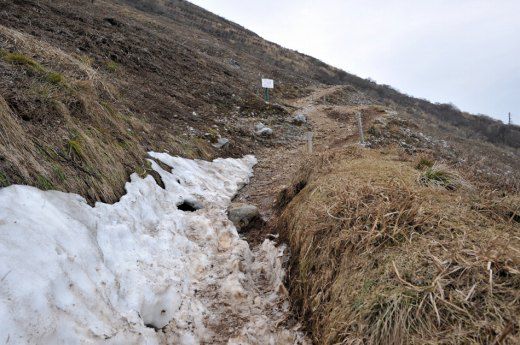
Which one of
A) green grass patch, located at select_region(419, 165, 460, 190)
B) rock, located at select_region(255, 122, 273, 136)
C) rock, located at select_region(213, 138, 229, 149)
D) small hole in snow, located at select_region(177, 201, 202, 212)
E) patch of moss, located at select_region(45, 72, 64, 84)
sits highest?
green grass patch, located at select_region(419, 165, 460, 190)

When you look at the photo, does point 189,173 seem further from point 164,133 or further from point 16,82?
point 16,82

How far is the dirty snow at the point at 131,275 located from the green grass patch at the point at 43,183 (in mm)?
111

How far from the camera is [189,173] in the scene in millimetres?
7492

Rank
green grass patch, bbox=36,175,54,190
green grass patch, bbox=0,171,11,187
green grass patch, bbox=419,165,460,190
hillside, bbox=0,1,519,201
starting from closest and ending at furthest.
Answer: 1. green grass patch, bbox=0,171,11,187
2. green grass patch, bbox=36,175,54,190
3. hillside, bbox=0,1,519,201
4. green grass patch, bbox=419,165,460,190

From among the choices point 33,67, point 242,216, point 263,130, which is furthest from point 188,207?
point 263,130

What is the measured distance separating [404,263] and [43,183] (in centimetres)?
375

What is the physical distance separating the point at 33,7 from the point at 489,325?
1656cm

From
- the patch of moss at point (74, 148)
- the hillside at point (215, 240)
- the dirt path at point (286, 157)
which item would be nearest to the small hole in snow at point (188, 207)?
the hillside at point (215, 240)

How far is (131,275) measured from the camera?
370cm

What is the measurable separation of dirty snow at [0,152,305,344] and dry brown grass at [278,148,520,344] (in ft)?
1.89

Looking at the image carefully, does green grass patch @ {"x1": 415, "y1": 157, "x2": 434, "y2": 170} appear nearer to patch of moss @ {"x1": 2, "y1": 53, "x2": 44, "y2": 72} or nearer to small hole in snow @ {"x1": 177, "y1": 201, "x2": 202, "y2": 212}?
small hole in snow @ {"x1": 177, "y1": 201, "x2": 202, "y2": 212}

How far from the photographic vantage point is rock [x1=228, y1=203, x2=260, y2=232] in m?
5.99

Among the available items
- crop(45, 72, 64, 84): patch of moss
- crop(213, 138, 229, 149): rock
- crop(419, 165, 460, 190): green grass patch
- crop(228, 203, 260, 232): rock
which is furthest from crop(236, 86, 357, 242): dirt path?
crop(45, 72, 64, 84): patch of moss

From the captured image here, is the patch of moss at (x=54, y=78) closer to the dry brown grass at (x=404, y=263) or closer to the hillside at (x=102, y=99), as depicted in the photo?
the hillside at (x=102, y=99)
